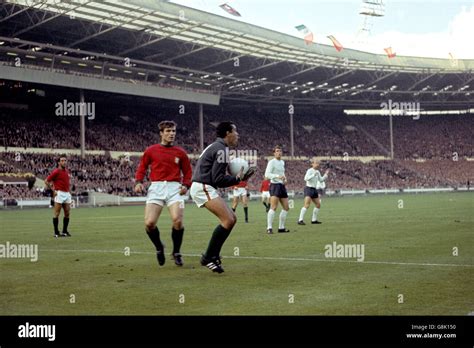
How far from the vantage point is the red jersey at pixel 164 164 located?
39.5 ft

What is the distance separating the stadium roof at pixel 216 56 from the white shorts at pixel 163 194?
36.5 m

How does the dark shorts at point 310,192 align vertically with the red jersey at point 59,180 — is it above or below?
below

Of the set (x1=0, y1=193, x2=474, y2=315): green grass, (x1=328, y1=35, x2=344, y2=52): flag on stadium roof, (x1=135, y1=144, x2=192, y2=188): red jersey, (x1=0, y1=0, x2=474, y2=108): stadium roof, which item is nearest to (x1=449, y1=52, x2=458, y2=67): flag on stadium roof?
(x1=0, y1=0, x2=474, y2=108): stadium roof

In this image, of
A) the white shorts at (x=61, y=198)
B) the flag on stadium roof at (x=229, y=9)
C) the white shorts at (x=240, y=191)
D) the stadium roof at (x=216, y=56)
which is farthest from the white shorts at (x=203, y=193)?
the flag on stadium roof at (x=229, y=9)

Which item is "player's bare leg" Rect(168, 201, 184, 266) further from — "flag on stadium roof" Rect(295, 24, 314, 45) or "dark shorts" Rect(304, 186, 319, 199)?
Result: "flag on stadium roof" Rect(295, 24, 314, 45)

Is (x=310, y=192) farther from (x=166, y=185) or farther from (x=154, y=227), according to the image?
(x=154, y=227)

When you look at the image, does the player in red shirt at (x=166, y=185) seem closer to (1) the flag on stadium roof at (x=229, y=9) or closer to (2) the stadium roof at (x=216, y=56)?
(2) the stadium roof at (x=216, y=56)

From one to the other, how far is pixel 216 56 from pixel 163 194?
53.5 metres

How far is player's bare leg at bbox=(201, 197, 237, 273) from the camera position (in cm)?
1067

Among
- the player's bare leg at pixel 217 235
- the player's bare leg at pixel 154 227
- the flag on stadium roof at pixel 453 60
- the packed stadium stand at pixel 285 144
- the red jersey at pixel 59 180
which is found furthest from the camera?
the flag on stadium roof at pixel 453 60

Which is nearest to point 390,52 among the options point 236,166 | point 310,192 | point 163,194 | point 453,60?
point 453,60
